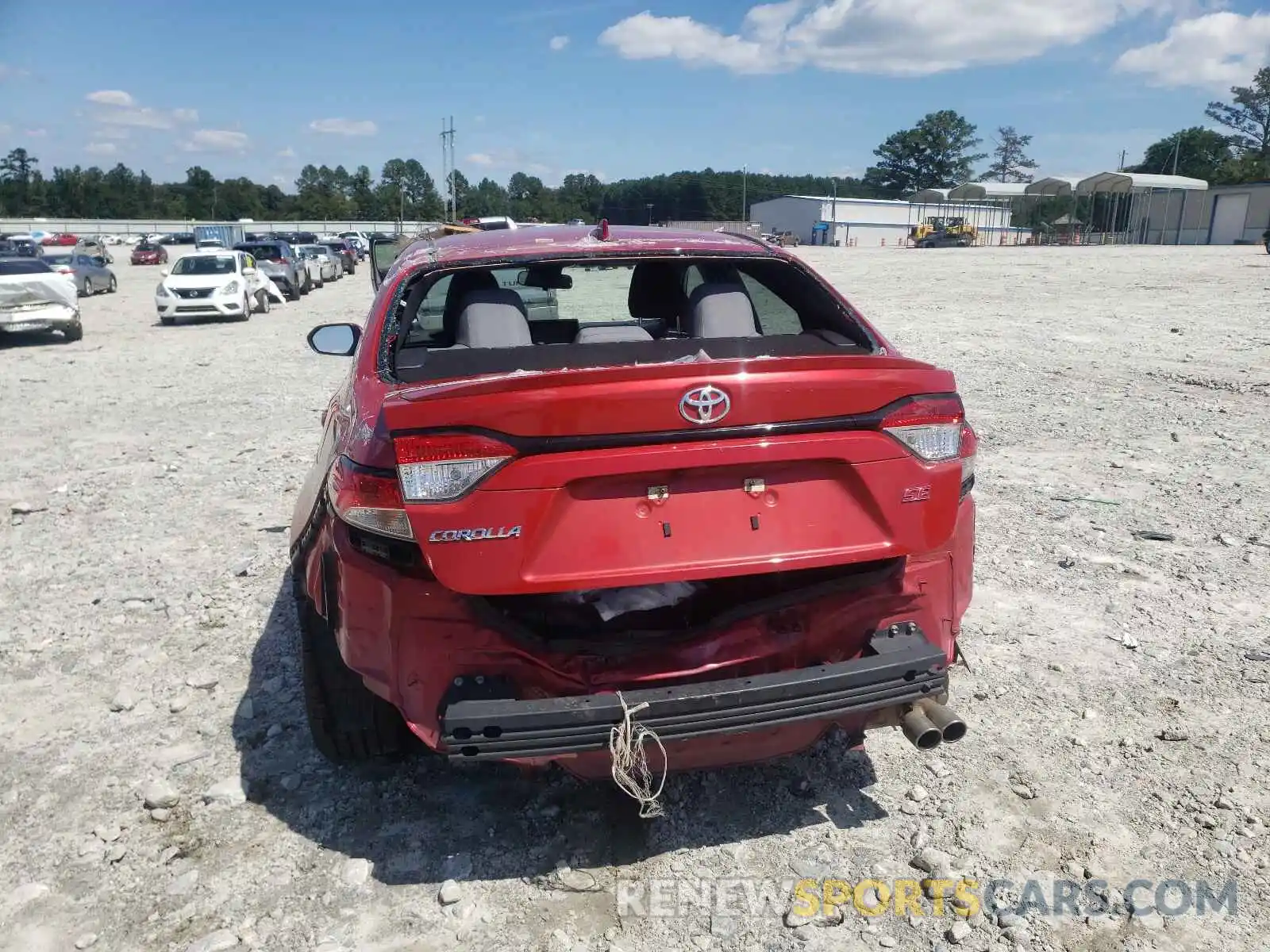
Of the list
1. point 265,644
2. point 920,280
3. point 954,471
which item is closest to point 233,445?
point 265,644

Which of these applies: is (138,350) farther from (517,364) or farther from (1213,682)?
(1213,682)

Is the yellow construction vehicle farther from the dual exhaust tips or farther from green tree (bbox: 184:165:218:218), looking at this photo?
green tree (bbox: 184:165:218:218)

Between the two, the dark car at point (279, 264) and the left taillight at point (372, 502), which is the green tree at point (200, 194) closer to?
the dark car at point (279, 264)

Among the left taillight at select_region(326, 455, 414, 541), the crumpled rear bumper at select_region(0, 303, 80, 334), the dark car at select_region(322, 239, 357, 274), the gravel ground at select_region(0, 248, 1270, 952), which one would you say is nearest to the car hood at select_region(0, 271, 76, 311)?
the crumpled rear bumper at select_region(0, 303, 80, 334)

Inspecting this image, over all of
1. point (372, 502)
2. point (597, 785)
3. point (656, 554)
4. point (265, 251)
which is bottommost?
point (597, 785)

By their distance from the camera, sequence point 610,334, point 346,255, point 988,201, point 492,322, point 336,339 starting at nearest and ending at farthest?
point 492,322
point 610,334
point 336,339
point 346,255
point 988,201

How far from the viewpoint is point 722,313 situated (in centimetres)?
363

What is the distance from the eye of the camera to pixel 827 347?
3.33m

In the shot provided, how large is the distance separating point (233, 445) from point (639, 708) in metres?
7.05

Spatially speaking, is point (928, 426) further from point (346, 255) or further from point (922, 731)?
point (346, 255)

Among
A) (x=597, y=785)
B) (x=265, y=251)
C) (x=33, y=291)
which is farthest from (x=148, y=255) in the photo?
(x=597, y=785)

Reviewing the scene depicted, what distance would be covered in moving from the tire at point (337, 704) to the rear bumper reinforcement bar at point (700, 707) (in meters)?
0.70

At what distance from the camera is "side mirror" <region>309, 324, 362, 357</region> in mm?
4441

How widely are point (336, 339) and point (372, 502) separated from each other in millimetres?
2330
